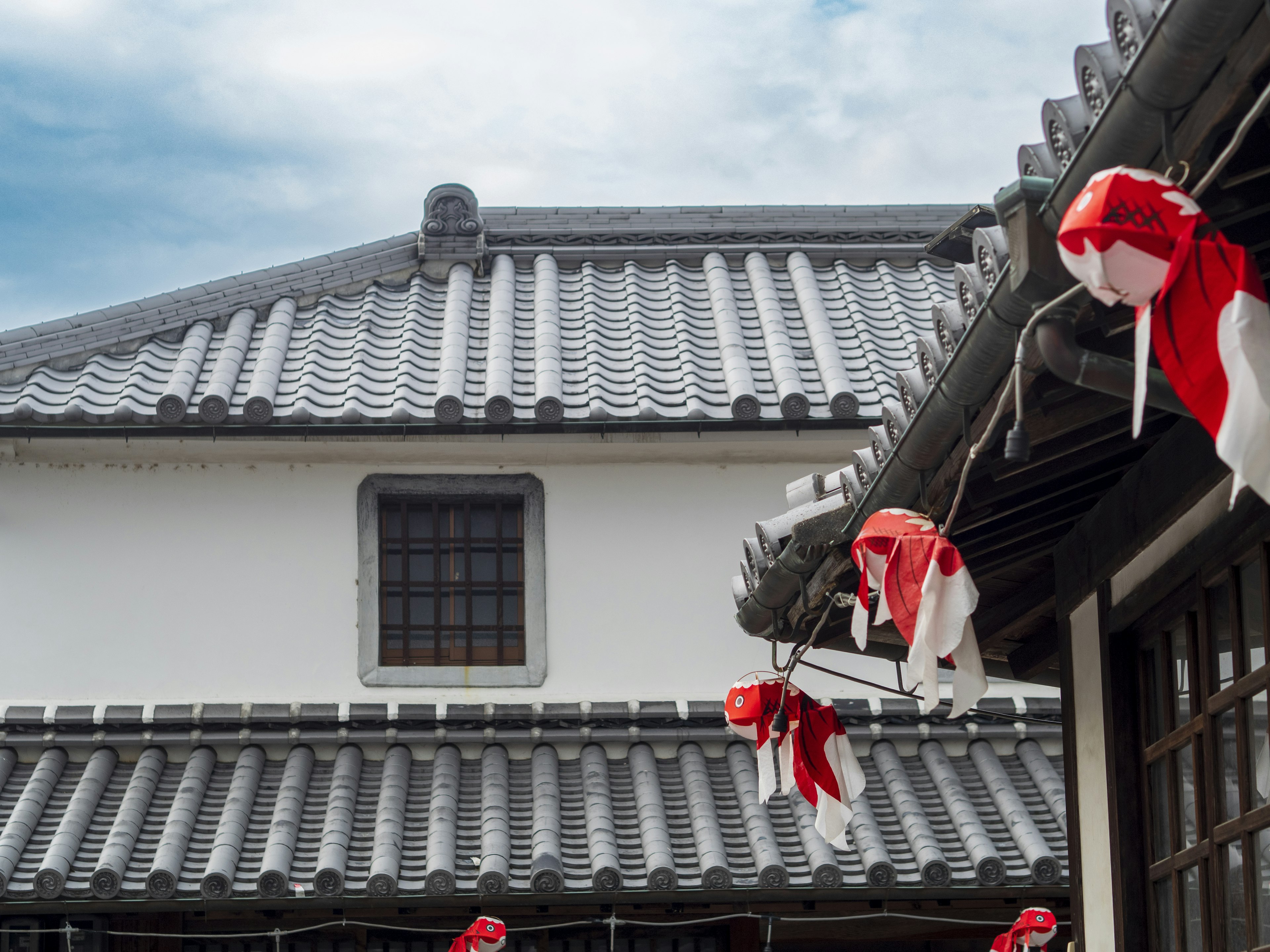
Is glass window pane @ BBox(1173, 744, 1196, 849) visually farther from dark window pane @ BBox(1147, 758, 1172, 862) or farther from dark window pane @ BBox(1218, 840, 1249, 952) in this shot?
dark window pane @ BBox(1218, 840, 1249, 952)

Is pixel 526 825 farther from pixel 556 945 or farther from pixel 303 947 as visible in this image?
pixel 303 947

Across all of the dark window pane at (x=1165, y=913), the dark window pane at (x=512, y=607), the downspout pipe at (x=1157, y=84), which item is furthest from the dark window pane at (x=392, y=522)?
the downspout pipe at (x=1157, y=84)

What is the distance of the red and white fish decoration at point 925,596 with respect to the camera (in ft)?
13.6

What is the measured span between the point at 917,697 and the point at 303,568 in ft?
22.0

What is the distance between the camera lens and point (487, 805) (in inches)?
390

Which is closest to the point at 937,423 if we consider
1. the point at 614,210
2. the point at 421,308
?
the point at 421,308

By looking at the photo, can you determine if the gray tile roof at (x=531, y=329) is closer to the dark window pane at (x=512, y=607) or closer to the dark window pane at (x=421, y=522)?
the dark window pane at (x=421, y=522)

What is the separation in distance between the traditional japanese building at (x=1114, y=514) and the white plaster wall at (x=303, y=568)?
4295 millimetres

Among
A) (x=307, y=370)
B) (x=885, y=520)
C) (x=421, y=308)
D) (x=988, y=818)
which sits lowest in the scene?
(x=988, y=818)

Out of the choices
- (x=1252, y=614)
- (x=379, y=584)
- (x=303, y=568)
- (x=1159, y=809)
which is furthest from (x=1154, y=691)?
(x=303, y=568)

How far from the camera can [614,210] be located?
14461 millimetres

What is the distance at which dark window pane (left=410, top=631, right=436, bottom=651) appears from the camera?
11.1 metres

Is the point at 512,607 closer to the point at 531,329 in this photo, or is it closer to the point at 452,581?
the point at 452,581

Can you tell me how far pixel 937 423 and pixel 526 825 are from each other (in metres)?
6.10
